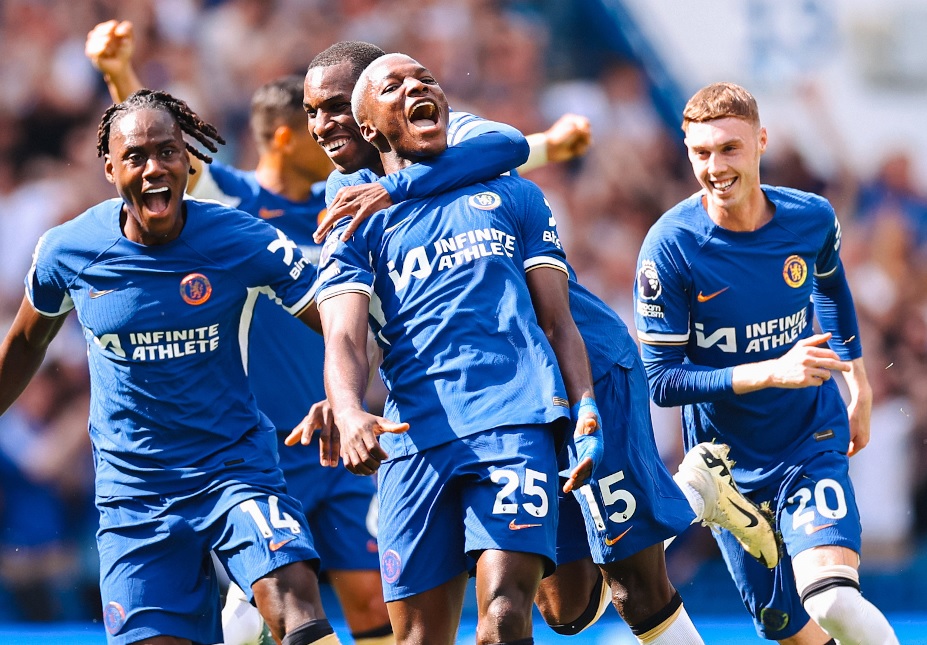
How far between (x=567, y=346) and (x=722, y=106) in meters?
1.47

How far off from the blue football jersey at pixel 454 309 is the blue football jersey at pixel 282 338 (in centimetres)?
168

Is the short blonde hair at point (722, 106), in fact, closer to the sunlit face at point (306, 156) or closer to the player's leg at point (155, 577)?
the sunlit face at point (306, 156)

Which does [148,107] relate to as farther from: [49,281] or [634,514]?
[634,514]

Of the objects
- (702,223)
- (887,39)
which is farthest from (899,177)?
(702,223)

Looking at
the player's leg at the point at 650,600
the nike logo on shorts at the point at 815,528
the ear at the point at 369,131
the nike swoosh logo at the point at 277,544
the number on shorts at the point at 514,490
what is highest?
the ear at the point at 369,131

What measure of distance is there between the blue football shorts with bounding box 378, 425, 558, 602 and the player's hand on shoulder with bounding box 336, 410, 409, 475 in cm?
32

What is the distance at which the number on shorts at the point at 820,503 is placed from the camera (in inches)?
201

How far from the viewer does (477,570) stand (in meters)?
4.00

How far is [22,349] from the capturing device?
4.96 metres

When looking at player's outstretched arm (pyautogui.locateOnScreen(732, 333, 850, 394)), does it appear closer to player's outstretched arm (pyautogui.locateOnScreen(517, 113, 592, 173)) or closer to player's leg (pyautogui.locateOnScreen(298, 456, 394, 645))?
player's outstretched arm (pyautogui.locateOnScreen(517, 113, 592, 173))

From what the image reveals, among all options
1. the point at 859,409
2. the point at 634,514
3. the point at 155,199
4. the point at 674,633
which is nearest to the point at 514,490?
the point at 634,514

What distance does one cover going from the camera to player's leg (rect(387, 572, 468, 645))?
4.07 metres

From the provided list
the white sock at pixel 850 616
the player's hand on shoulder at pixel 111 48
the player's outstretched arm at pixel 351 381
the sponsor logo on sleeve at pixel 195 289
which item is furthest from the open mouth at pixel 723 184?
the player's hand on shoulder at pixel 111 48

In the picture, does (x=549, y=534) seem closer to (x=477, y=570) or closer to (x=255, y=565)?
(x=477, y=570)
